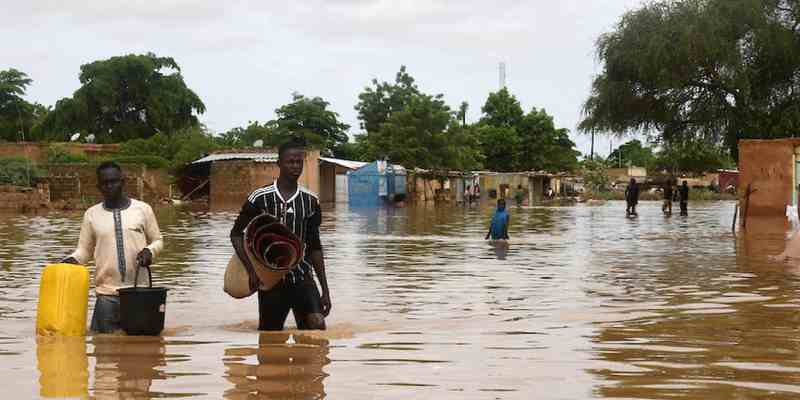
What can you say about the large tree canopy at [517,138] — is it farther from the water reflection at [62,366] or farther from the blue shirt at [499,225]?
the water reflection at [62,366]

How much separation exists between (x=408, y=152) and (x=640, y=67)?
2670cm

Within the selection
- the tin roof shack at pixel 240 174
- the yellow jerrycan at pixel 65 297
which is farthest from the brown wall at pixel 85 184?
the yellow jerrycan at pixel 65 297

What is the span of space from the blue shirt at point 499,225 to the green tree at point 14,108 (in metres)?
Result: 65.7

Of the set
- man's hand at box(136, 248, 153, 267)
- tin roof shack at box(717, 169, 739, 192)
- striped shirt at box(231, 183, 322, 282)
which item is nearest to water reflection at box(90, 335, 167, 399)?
man's hand at box(136, 248, 153, 267)

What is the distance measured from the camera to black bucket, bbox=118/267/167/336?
7.37 meters

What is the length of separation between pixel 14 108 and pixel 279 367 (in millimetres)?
81671

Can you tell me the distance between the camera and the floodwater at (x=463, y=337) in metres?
5.79

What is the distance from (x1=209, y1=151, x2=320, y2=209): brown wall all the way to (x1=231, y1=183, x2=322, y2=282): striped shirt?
147 feet

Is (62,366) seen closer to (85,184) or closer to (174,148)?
(85,184)

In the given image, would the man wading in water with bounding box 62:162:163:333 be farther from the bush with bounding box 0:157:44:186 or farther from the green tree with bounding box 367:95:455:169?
the green tree with bounding box 367:95:455:169

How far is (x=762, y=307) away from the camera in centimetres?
948

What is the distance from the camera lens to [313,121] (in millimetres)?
76812

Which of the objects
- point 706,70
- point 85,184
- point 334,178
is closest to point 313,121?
point 334,178

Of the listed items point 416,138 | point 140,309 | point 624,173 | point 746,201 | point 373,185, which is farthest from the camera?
point 624,173
